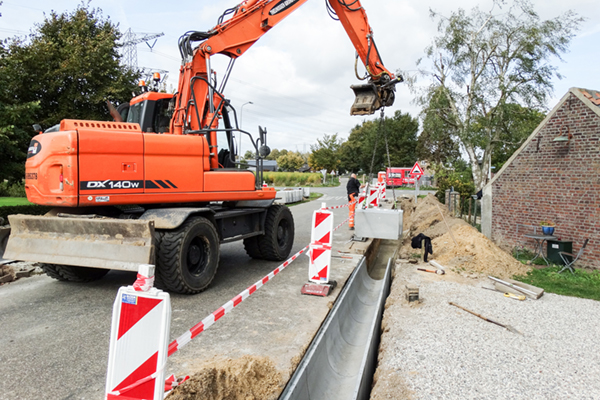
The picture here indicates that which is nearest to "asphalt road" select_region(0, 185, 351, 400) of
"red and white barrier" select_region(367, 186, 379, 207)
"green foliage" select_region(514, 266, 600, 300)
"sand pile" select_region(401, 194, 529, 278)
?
"sand pile" select_region(401, 194, 529, 278)

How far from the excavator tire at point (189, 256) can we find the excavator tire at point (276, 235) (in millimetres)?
1776

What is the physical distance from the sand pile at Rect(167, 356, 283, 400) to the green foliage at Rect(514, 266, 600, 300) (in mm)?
5296

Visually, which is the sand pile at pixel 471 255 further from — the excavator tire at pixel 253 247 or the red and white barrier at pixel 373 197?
the excavator tire at pixel 253 247

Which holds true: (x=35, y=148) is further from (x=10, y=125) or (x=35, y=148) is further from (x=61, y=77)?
(x=61, y=77)

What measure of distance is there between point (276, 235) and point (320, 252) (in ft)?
7.60

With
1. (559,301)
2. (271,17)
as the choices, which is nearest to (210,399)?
(559,301)

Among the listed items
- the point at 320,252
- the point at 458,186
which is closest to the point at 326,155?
the point at 458,186

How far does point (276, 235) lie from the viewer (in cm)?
788

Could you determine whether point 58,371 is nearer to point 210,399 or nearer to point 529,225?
point 210,399

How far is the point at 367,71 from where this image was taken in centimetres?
849

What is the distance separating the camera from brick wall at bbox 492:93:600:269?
26.0 ft

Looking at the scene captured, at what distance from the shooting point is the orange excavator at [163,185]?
16.4 feet

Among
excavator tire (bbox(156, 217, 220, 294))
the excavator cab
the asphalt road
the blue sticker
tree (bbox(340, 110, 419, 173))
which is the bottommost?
the asphalt road

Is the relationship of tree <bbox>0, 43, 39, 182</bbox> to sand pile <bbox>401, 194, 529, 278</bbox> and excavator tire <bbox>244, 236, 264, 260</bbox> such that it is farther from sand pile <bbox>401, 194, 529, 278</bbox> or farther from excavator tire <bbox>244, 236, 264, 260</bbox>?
sand pile <bbox>401, 194, 529, 278</bbox>
